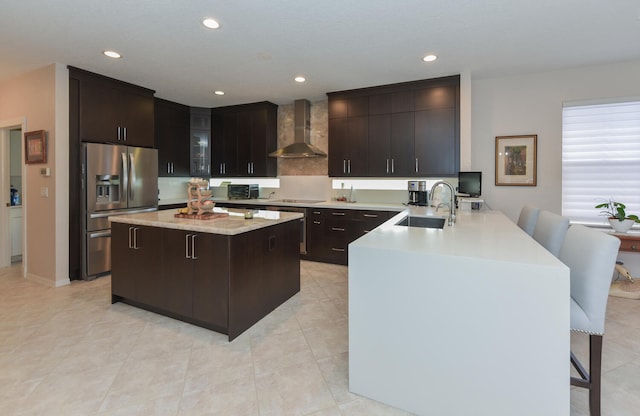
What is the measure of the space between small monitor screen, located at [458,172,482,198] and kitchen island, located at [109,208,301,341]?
2195mm

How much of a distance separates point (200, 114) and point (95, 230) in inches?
114

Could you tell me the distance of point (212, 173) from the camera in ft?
19.6

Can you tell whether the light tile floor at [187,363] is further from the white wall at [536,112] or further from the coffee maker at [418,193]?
the coffee maker at [418,193]

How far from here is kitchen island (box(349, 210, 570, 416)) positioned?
1.35 metres

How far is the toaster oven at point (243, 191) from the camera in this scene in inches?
222

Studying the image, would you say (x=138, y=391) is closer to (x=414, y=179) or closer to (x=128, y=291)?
(x=128, y=291)

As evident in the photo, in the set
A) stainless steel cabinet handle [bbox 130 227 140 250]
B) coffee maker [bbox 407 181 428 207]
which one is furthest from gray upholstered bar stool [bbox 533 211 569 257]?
stainless steel cabinet handle [bbox 130 227 140 250]

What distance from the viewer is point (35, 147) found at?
3.73 metres

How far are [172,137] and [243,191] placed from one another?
1.53 meters

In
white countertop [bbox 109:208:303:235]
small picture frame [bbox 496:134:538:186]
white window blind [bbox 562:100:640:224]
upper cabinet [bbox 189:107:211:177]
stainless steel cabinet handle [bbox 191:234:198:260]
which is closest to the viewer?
white countertop [bbox 109:208:303:235]

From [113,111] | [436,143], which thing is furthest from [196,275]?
[436,143]

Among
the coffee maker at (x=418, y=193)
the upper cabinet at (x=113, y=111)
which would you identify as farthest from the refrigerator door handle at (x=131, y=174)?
the coffee maker at (x=418, y=193)

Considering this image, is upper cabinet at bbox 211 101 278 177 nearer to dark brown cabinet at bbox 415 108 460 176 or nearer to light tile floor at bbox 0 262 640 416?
dark brown cabinet at bbox 415 108 460 176

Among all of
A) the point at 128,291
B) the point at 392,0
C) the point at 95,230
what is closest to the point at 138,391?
the point at 128,291
